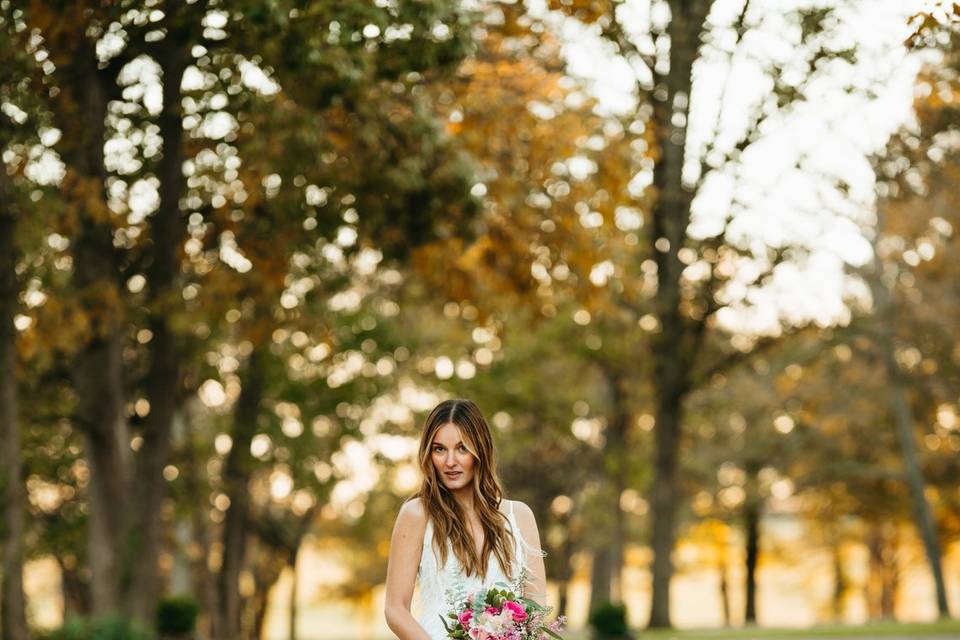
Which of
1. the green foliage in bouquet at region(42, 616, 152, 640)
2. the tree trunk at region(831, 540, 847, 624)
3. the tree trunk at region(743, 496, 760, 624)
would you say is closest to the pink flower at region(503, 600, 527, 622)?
the green foliage in bouquet at region(42, 616, 152, 640)

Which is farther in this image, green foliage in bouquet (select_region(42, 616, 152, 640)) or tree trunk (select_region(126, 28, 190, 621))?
tree trunk (select_region(126, 28, 190, 621))

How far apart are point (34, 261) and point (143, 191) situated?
3034 millimetres

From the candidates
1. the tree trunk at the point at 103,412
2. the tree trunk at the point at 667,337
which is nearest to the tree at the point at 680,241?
the tree trunk at the point at 667,337

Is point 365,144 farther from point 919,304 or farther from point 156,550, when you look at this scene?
point 919,304

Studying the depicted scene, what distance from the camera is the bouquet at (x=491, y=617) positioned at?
509cm

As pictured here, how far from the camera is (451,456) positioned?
507 centimetres

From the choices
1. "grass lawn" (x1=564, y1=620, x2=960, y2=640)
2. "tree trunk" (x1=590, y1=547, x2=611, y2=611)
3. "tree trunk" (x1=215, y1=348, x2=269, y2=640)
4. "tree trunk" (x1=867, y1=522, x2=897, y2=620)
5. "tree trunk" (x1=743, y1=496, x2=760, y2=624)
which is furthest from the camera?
"tree trunk" (x1=867, y1=522, x2=897, y2=620)

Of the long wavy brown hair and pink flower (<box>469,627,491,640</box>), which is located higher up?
the long wavy brown hair

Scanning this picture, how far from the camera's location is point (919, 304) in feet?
107

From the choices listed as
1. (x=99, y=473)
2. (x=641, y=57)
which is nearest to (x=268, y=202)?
(x=99, y=473)

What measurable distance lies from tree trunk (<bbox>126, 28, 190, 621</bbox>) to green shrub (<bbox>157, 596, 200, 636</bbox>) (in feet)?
8.51

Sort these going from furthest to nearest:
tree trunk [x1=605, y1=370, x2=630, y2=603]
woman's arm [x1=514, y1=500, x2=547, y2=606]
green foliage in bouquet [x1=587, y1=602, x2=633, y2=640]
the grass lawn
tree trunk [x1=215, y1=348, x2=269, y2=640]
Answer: tree trunk [x1=605, y1=370, x2=630, y2=603]
tree trunk [x1=215, y1=348, x2=269, y2=640]
the grass lawn
green foliage in bouquet [x1=587, y1=602, x2=633, y2=640]
woman's arm [x1=514, y1=500, x2=547, y2=606]

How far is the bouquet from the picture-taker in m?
5.09

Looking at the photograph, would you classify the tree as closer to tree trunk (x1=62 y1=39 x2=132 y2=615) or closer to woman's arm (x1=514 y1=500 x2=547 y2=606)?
tree trunk (x1=62 y1=39 x2=132 y2=615)
